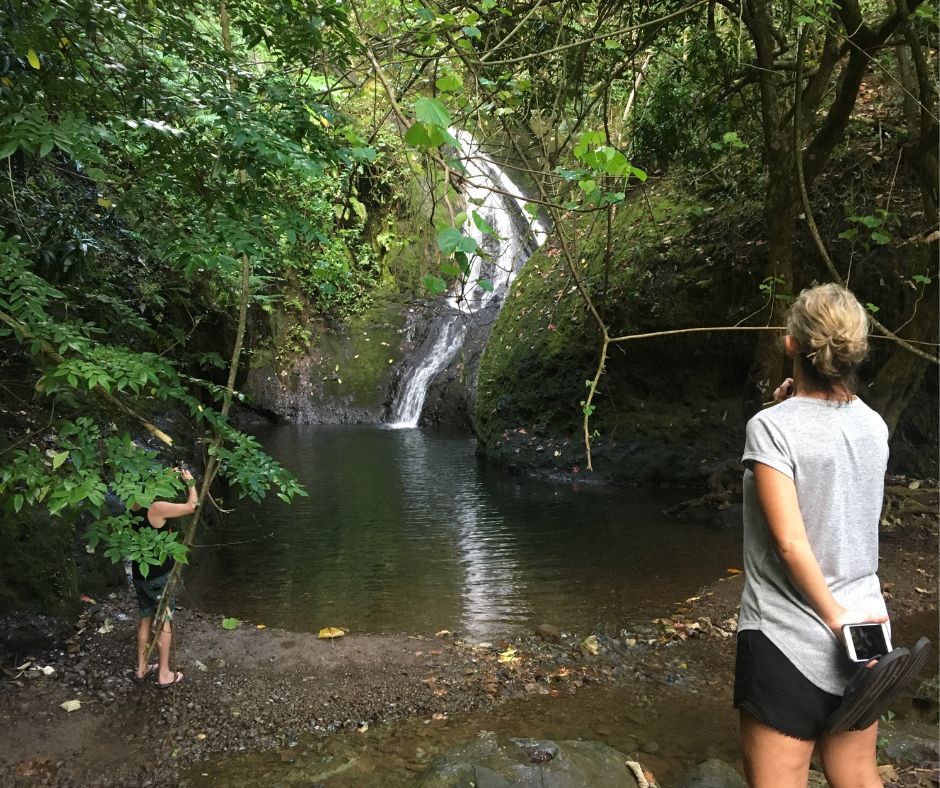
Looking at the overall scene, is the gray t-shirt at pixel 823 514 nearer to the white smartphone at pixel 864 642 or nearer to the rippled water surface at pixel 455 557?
the white smartphone at pixel 864 642

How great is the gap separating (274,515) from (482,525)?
2.70 metres

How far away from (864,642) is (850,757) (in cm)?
→ 37

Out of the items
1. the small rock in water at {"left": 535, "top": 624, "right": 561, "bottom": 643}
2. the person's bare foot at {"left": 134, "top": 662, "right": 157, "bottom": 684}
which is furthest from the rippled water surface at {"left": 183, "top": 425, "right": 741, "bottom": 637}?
the person's bare foot at {"left": 134, "top": 662, "right": 157, "bottom": 684}

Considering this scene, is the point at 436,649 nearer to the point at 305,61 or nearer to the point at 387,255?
the point at 305,61

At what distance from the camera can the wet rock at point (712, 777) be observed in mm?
2996

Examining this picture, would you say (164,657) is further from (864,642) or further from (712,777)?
(864,642)

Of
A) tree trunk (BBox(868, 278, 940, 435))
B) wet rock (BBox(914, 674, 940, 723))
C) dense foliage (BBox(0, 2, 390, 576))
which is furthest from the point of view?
tree trunk (BBox(868, 278, 940, 435))

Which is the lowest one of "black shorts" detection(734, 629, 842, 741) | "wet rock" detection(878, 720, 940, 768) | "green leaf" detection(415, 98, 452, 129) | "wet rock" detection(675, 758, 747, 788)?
"wet rock" detection(878, 720, 940, 768)

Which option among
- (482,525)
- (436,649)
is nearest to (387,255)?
(482,525)

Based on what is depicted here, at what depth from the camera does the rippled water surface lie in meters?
5.77

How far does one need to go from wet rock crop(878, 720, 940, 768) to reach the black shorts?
1914 millimetres

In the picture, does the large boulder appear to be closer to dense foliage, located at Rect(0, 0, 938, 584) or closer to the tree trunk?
dense foliage, located at Rect(0, 0, 938, 584)

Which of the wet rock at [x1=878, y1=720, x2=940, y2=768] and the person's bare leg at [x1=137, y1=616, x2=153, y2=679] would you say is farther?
the person's bare leg at [x1=137, y1=616, x2=153, y2=679]

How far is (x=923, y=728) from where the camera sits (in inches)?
142
